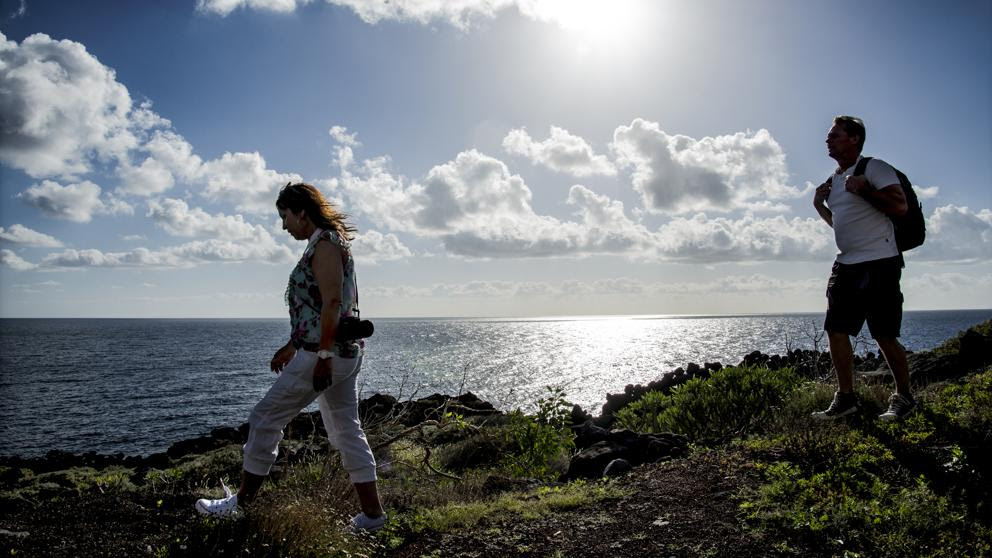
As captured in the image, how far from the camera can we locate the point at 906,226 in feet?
17.7

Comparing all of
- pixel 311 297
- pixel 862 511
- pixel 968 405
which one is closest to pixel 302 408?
pixel 311 297

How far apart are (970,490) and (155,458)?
2179 cm

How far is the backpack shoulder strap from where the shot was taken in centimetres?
541

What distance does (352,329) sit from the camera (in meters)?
3.85

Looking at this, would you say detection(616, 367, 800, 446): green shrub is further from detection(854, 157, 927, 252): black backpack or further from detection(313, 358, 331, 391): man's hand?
detection(313, 358, 331, 391): man's hand

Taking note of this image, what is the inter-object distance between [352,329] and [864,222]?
4.60 m

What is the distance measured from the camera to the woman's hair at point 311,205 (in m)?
3.97

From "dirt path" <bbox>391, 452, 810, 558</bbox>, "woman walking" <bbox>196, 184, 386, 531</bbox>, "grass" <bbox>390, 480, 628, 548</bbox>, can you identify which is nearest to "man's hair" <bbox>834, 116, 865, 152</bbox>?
"dirt path" <bbox>391, 452, 810, 558</bbox>

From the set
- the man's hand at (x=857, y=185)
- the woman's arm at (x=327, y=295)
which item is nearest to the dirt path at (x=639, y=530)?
the woman's arm at (x=327, y=295)

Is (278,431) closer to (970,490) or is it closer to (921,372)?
(970,490)

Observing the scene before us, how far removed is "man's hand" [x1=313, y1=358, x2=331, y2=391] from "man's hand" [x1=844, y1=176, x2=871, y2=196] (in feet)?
15.4

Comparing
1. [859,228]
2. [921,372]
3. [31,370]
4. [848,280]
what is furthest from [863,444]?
[31,370]

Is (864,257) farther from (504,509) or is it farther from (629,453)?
(504,509)

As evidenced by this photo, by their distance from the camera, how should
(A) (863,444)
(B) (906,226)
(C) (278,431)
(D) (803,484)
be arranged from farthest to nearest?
(B) (906,226) < (A) (863,444) < (D) (803,484) < (C) (278,431)
